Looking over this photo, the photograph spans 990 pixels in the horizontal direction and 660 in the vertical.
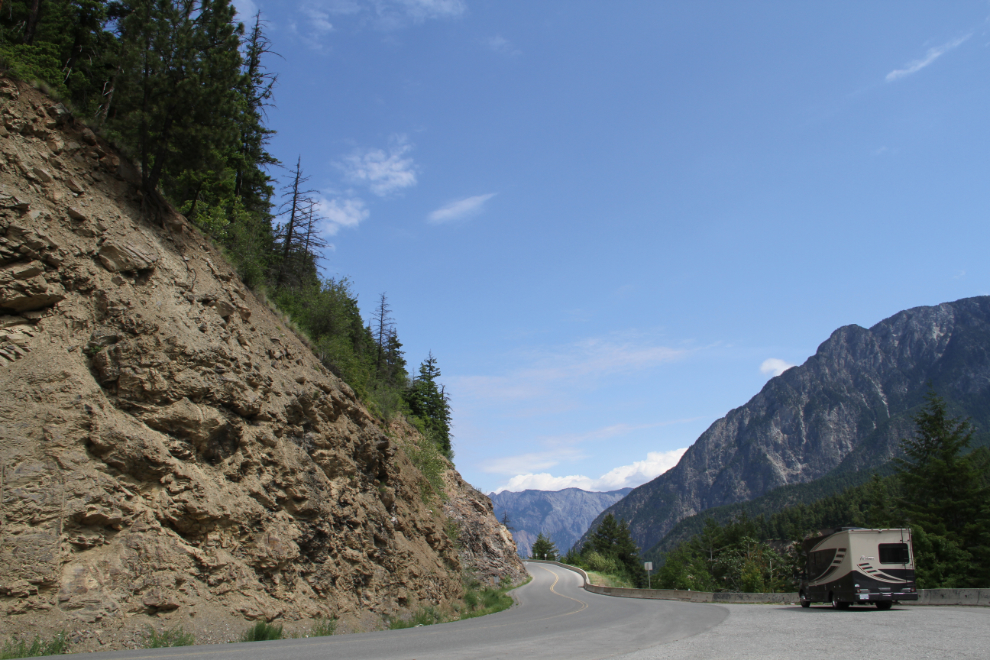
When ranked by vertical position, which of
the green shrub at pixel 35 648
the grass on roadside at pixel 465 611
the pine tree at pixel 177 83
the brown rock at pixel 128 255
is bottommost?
the grass on roadside at pixel 465 611

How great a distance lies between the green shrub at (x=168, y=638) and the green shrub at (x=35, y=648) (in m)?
1.37

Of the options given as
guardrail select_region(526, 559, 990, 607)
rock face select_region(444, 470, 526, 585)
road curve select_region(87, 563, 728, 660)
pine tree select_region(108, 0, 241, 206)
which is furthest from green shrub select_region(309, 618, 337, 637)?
rock face select_region(444, 470, 526, 585)

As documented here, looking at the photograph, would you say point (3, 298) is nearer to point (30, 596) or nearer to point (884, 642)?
point (30, 596)

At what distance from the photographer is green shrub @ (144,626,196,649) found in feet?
35.7

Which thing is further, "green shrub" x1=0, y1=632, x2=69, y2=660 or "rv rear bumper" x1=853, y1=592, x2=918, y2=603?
"rv rear bumper" x1=853, y1=592, x2=918, y2=603

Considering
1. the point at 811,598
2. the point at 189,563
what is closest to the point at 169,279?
the point at 189,563

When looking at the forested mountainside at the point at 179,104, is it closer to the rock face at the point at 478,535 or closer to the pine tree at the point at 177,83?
the pine tree at the point at 177,83

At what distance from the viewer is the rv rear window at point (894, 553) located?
1809 centimetres

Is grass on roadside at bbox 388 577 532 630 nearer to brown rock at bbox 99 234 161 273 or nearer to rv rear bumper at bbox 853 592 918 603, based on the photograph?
brown rock at bbox 99 234 161 273

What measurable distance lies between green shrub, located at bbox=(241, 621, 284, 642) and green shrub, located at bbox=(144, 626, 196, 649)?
4.35 feet

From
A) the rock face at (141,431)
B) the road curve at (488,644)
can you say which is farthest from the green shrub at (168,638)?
the road curve at (488,644)

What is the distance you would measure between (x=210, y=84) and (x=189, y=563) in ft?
43.5

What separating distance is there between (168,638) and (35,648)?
7.68ft

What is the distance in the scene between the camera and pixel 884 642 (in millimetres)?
10398
